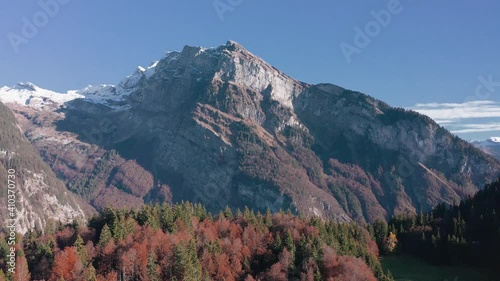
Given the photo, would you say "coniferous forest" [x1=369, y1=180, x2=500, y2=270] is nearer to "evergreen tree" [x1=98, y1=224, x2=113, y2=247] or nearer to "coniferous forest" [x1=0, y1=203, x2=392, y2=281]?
"coniferous forest" [x1=0, y1=203, x2=392, y2=281]

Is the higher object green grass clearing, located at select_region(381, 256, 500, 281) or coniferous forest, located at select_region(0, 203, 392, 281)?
coniferous forest, located at select_region(0, 203, 392, 281)

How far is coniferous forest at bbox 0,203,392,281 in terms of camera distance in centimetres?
9294

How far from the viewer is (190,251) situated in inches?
3770

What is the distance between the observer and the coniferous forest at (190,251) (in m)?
92.9

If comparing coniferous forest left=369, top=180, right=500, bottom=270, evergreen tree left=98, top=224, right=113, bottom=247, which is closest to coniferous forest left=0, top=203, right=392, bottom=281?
evergreen tree left=98, top=224, right=113, bottom=247

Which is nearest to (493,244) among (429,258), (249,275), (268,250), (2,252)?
(429,258)

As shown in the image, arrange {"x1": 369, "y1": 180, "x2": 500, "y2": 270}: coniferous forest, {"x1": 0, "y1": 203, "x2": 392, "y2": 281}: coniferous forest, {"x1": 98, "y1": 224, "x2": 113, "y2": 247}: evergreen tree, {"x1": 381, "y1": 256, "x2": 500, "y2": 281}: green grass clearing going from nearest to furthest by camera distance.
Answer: {"x1": 0, "y1": 203, "x2": 392, "y2": 281}: coniferous forest, {"x1": 98, "y1": 224, "x2": 113, "y2": 247}: evergreen tree, {"x1": 381, "y1": 256, "x2": 500, "y2": 281}: green grass clearing, {"x1": 369, "y1": 180, "x2": 500, "y2": 270}: coniferous forest

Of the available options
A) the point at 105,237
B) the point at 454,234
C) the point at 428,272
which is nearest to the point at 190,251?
the point at 105,237

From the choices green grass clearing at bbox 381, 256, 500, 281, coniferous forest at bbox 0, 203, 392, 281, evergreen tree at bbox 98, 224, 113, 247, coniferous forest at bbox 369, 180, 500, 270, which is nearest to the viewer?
coniferous forest at bbox 0, 203, 392, 281

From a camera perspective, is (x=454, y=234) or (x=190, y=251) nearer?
(x=190, y=251)

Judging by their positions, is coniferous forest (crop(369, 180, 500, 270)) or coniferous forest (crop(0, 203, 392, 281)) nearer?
coniferous forest (crop(0, 203, 392, 281))

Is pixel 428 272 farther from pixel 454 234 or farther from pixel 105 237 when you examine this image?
pixel 105 237

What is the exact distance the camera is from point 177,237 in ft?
349

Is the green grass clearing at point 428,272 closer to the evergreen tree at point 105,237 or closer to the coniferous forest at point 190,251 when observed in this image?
the coniferous forest at point 190,251
